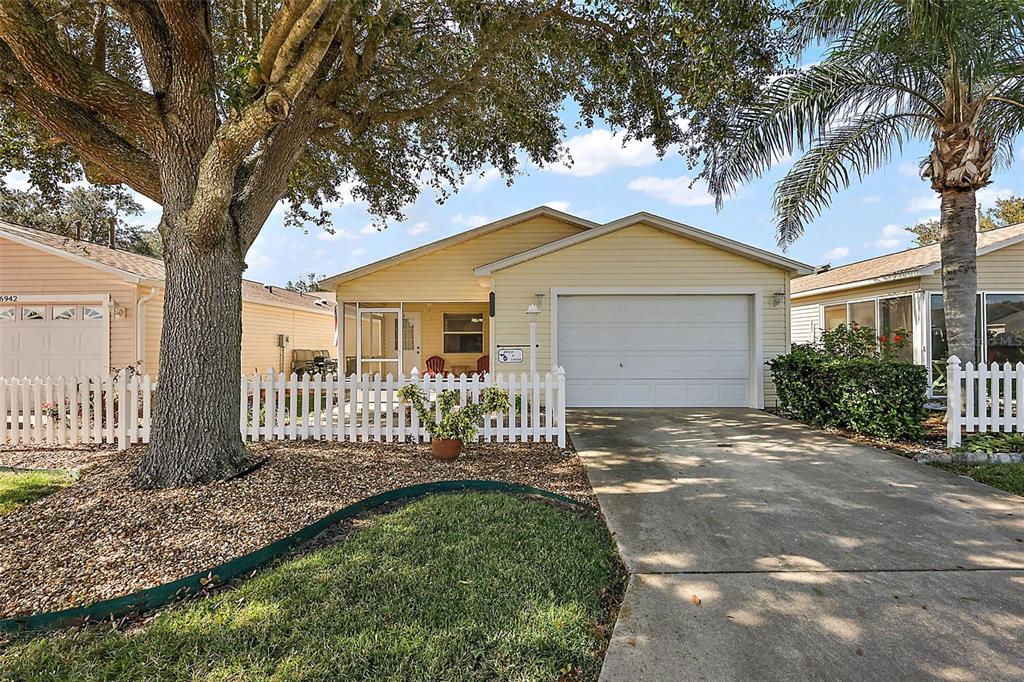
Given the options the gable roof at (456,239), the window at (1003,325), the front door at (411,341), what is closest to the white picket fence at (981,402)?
the window at (1003,325)

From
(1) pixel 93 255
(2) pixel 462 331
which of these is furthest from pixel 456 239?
(1) pixel 93 255

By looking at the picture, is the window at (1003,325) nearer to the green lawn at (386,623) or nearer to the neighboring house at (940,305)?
the neighboring house at (940,305)

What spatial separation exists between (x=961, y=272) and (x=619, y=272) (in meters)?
5.15

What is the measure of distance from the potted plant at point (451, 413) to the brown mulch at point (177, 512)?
0.23 meters

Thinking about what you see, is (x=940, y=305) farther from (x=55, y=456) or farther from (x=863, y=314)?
(x=55, y=456)

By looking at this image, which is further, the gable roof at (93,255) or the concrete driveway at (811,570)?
the gable roof at (93,255)

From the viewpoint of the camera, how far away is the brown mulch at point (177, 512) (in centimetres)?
310

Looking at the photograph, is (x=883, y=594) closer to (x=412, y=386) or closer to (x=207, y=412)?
(x=412, y=386)

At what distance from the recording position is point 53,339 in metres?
11.3

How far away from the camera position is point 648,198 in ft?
44.2

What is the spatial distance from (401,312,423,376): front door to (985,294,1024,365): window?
1359 cm

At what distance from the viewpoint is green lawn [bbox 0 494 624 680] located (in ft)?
7.38

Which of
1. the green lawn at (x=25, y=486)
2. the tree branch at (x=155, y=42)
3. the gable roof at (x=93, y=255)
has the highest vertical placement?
the tree branch at (x=155, y=42)

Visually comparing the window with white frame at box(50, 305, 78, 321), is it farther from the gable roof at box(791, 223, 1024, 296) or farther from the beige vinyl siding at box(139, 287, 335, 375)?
the gable roof at box(791, 223, 1024, 296)
